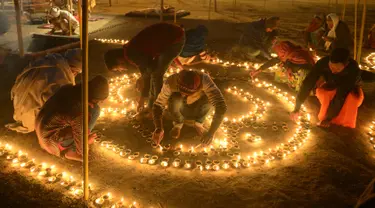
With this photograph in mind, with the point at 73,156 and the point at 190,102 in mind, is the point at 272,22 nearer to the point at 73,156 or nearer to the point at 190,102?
the point at 190,102

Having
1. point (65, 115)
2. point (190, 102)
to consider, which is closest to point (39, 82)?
point (65, 115)

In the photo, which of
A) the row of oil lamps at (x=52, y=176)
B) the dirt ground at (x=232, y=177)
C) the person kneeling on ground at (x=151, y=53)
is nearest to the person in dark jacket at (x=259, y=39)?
the dirt ground at (x=232, y=177)

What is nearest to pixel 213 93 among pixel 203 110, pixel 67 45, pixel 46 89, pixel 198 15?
pixel 203 110

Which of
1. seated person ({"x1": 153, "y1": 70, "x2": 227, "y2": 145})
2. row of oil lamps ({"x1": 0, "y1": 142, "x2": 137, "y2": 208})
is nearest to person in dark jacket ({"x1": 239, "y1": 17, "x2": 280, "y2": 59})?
seated person ({"x1": 153, "y1": 70, "x2": 227, "y2": 145})

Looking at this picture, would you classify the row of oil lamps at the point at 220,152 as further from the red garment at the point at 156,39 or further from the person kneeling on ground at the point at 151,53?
the red garment at the point at 156,39

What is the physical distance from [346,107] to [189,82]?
230 cm

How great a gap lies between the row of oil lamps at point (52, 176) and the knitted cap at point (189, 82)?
1.23 m

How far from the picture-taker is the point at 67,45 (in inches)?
300

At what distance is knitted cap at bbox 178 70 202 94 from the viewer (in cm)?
358

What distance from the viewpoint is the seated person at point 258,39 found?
753 centimetres

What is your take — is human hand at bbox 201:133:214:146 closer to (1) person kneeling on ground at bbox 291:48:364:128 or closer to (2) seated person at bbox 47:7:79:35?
(1) person kneeling on ground at bbox 291:48:364:128

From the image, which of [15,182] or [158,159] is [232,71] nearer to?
[158,159]

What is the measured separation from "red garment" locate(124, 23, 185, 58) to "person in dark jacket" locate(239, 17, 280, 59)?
3.51m

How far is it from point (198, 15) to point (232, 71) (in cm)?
758
